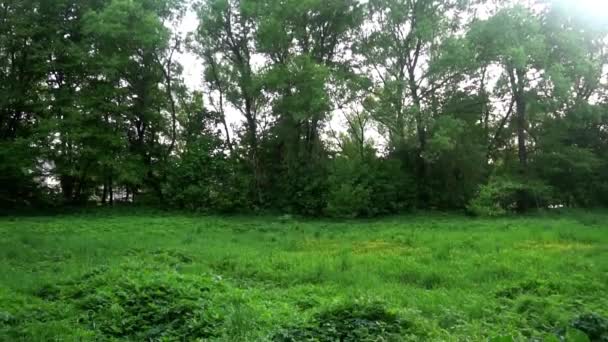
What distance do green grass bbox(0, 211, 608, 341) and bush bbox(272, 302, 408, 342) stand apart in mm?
131

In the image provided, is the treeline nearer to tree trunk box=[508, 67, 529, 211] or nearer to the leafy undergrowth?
tree trunk box=[508, 67, 529, 211]

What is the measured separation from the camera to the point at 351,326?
6293mm

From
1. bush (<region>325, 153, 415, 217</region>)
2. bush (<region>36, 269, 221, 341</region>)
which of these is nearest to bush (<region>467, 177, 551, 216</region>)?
bush (<region>325, 153, 415, 217</region>)

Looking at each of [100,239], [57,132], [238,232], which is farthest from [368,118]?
[100,239]

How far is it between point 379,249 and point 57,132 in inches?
815

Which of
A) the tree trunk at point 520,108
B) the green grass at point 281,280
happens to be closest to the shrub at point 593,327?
the green grass at point 281,280

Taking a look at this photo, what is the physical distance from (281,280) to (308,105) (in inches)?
729

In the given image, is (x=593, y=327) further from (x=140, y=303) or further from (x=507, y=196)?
(x=507, y=196)

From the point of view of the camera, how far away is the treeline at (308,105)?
28203mm

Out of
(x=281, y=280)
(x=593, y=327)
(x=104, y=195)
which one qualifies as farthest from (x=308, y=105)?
(x=593, y=327)

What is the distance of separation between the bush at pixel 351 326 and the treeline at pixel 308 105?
20.5 metres

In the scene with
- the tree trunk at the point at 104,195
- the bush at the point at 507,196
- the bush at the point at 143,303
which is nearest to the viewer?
the bush at the point at 143,303

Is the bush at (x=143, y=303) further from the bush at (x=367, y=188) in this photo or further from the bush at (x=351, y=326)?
the bush at (x=367, y=188)

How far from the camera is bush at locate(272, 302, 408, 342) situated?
236 inches
